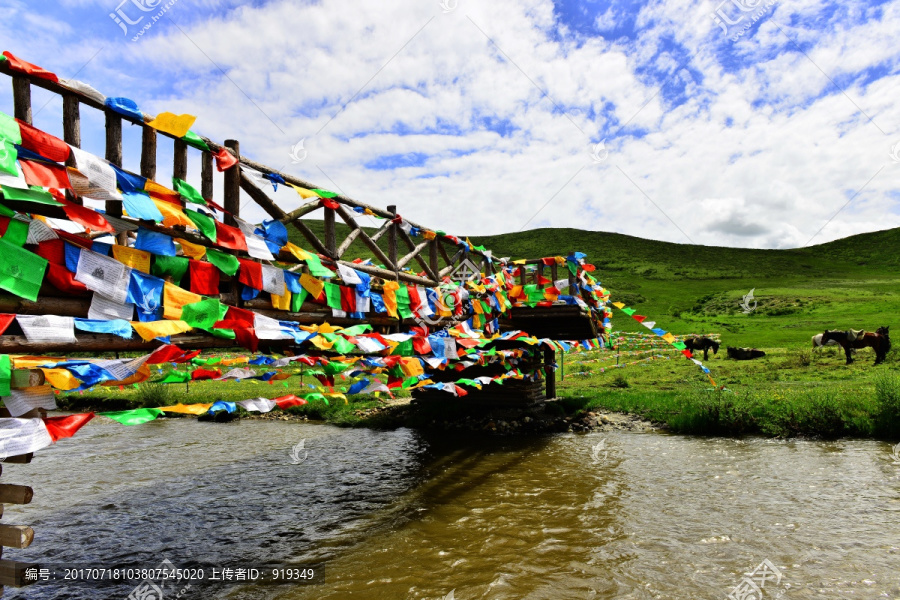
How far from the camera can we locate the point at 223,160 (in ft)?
22.2

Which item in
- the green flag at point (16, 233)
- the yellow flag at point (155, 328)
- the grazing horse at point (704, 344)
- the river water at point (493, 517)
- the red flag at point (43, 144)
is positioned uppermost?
the red flag at point (43, 144)

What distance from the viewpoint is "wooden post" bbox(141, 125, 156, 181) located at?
19.2 feet

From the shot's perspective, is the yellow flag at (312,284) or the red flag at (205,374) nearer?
the red flag at (205,374)

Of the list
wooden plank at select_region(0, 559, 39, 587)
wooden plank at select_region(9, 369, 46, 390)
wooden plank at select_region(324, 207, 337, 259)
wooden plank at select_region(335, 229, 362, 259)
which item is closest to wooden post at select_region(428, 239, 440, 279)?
wooden plank at select_region(335, 229, 362, 259)

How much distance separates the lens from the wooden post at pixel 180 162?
623 centimetres

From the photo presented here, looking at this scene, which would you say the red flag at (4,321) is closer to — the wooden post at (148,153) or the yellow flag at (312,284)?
the wooden post at (148,153)

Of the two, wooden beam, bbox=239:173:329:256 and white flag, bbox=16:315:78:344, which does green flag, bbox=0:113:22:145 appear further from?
wooden beam, bbox=239:173:329:256

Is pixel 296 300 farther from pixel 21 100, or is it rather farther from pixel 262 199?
pixel 21 100

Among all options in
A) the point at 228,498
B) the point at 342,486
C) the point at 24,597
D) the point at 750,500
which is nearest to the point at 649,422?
the point at 750,500

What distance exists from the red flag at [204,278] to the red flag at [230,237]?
1.01ft

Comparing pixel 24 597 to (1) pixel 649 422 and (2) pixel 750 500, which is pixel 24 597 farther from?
(1) pixel 649 422

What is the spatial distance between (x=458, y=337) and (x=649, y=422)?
879cm

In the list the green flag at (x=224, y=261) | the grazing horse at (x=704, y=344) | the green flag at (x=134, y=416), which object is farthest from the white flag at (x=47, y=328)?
the grazing horse at (x=704, y=344)

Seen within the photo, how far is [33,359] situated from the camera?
4.54m
